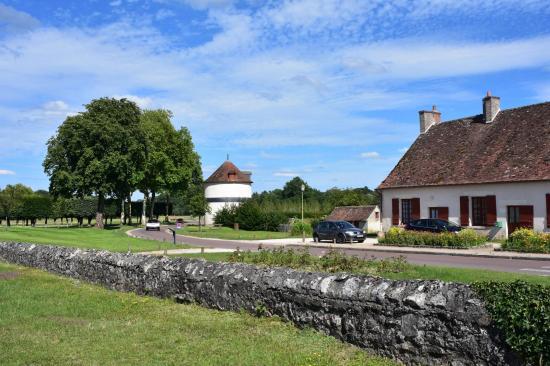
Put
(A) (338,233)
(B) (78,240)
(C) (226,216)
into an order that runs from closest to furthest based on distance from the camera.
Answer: (B) (78,240) < (A) (338,233) < (C) (226,216)

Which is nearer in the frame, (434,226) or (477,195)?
(434,226)

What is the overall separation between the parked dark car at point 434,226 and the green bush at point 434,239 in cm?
115

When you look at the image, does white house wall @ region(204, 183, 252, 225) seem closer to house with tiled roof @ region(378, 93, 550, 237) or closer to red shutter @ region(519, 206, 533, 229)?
house with tiled roof @ region(378, 93, 550, 237)

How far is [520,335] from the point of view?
5.03 metres

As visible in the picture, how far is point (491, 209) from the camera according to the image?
109ft

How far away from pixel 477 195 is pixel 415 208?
513 centimetres

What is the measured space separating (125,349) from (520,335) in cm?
465

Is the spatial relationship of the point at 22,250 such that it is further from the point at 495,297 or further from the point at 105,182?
the point at 105,182

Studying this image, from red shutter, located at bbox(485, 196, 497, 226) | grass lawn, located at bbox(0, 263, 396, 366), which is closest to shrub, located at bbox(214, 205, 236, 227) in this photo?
red shutter, located at bbox(485, 196, 497, 226)

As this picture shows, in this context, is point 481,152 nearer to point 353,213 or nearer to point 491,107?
point 491,107

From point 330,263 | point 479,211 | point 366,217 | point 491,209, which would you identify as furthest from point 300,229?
point 330,263

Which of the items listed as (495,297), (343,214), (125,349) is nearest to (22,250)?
(125,349)

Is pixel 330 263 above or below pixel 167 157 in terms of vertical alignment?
below

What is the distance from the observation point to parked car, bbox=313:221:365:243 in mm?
36438
